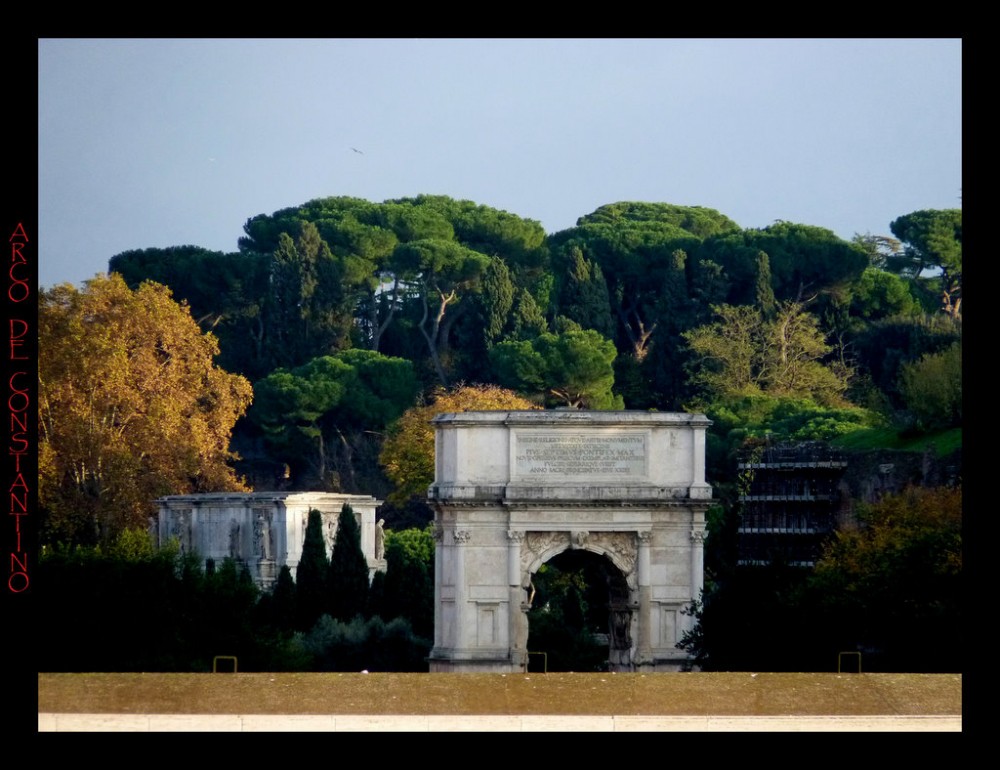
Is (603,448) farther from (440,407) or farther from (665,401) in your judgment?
(665,401)

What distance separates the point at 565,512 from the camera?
165ft

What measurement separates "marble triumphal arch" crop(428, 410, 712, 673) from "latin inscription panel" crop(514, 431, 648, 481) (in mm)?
18

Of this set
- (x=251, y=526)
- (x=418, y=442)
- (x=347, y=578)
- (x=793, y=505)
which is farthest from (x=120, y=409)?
(x=793, y=505)

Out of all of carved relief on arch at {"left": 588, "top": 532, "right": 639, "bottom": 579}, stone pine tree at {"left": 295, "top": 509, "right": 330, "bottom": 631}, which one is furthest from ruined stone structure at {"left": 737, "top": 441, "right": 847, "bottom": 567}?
stone pine tree at {"left": 295, "top": 509, "right": 330, "bottom": 631}

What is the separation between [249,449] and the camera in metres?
90.2

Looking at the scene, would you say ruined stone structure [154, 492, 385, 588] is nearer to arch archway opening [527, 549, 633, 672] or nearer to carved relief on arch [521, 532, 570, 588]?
arch archway opening [527, 549, 633, 672]

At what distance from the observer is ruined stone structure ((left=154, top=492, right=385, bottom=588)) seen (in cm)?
6650

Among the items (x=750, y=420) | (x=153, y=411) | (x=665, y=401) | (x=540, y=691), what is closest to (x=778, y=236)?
(x=665, y=401)

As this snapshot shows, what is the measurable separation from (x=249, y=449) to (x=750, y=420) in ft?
63.7

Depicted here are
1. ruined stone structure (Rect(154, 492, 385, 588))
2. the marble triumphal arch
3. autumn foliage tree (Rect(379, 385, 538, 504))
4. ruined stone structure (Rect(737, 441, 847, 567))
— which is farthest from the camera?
autumn foliage tree (Rect(379, 385, 538, 504))

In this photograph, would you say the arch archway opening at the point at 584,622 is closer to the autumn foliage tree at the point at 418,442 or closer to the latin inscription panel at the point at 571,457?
the latin inscription panel at the point at 571,457

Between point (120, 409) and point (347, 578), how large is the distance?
13.7m

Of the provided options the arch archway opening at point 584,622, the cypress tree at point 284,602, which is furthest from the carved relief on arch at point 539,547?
the cypress tree at point 284,602

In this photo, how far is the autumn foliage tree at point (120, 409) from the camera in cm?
6794
